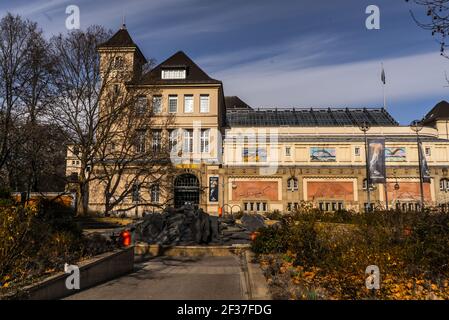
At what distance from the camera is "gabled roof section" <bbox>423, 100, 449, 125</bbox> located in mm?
64119

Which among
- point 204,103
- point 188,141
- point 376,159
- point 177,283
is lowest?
point 177,283

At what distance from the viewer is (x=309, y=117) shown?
214 ft

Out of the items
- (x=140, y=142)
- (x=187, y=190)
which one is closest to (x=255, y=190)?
(x=187, y=190)

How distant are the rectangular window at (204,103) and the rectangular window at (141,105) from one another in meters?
15.7

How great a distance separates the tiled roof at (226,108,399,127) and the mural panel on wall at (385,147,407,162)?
1171 centimetres

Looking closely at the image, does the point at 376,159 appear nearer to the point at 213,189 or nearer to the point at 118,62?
the point at 213,189

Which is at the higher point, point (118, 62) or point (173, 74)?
point (173, 74)

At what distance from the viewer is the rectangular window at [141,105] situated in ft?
112

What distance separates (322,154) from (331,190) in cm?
499

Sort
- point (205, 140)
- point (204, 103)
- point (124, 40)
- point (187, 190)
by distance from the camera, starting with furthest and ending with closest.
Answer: point (204, 103)
point (205, 140)
point (187, 190)
point (124, 40)

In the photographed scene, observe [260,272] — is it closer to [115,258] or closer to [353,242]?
[353,242]

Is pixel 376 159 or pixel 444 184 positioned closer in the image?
pixel 376 159

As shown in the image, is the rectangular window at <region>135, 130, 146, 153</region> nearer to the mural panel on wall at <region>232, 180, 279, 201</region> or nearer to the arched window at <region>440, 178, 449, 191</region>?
the mural panel on wall at <region>232, 180, 279, 201</region>

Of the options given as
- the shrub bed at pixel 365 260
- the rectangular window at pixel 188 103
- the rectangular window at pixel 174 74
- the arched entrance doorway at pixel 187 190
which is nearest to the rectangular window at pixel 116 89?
the arched entrance doorway at pixel 187 190
